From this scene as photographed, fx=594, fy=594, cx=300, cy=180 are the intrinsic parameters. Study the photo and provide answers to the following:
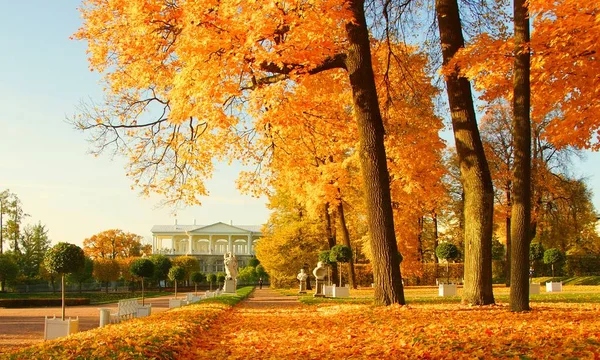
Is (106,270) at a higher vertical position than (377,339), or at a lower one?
lower

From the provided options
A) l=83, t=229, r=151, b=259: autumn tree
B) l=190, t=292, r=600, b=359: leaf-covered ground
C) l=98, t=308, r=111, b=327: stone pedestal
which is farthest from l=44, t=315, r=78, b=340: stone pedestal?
l=83, t=229, r=151, b=259: autumn tree

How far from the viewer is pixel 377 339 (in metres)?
7.28

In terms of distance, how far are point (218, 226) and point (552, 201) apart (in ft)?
241

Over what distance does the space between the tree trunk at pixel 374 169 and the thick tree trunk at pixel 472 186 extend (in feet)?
4.61

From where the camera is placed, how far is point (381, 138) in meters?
11.4

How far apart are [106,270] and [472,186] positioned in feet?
161

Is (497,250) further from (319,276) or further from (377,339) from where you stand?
→ (377,339)

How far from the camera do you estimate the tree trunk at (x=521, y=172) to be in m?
9.64

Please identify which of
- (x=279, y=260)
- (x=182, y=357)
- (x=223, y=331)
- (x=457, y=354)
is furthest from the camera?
(x=279, y=260)

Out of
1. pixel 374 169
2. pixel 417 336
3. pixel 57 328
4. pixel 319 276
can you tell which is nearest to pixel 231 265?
pixel 319 276

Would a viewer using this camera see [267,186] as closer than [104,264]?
Yes

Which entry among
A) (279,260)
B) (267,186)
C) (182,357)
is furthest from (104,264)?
(182,357)

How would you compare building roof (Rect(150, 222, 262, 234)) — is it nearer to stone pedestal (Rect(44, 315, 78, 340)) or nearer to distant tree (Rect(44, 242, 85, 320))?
distant tree (Rect(44, 242, 85, 320))

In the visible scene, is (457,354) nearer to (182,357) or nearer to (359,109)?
(182,357)
